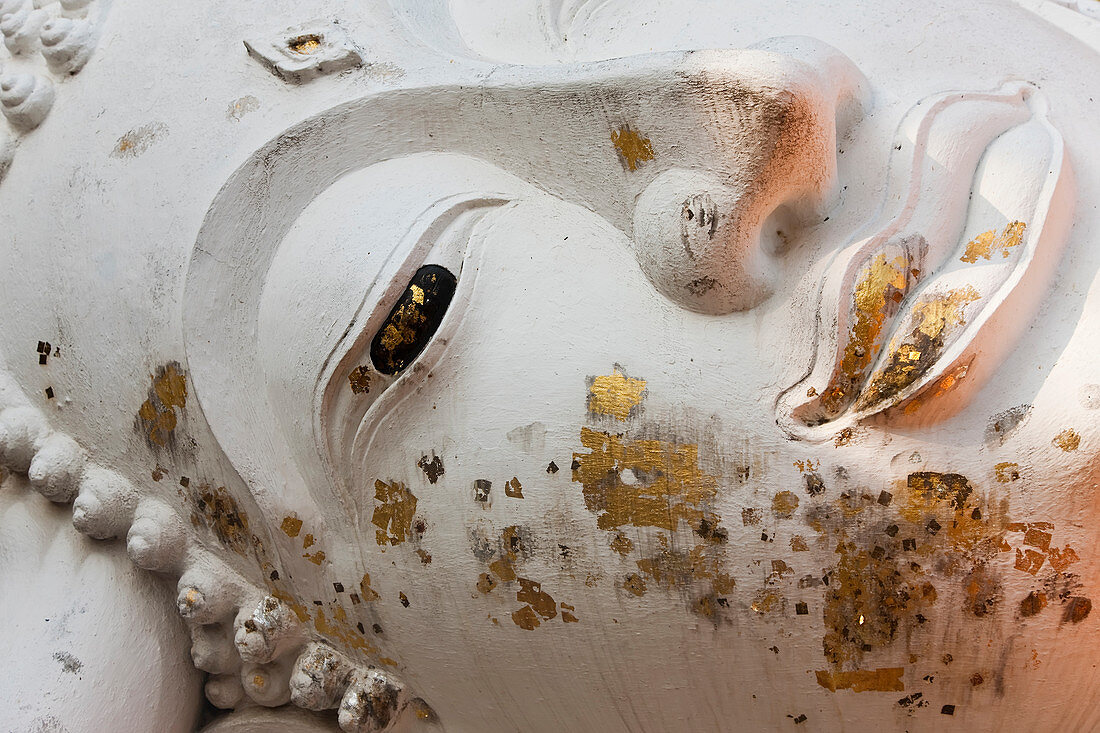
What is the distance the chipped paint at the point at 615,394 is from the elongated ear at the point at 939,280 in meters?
0.13

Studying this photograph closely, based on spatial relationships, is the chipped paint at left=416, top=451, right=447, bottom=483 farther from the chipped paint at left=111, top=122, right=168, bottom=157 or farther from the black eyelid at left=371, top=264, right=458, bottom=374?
the chipped paint at left=111, top=122, right=168, bottom=157

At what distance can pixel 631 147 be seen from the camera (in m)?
0.97

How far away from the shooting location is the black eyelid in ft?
3.11

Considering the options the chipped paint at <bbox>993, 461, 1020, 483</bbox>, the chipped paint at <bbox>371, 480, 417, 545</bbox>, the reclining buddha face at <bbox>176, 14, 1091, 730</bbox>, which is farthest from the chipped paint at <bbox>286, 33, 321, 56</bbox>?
the chipped paint at <bbox>993, 461, 1020, 483</bbox>

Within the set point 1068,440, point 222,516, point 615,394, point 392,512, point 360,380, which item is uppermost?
point 1068,440

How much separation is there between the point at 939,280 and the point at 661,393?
26 cm

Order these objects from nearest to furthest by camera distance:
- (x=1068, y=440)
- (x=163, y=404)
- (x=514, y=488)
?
(x=1068, y=440) → (x=514, y=488) → (x=163, y=404)

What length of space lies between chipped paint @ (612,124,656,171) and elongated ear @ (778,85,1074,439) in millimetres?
206

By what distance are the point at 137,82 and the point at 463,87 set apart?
1.29 ft

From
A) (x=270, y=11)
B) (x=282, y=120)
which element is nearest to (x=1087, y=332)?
(x=282, y=120)

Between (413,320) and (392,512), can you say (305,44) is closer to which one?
(413,320)

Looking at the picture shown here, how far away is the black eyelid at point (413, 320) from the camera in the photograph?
949 mm

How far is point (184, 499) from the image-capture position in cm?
108

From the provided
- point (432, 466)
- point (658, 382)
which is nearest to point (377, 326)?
point (432, 466)
